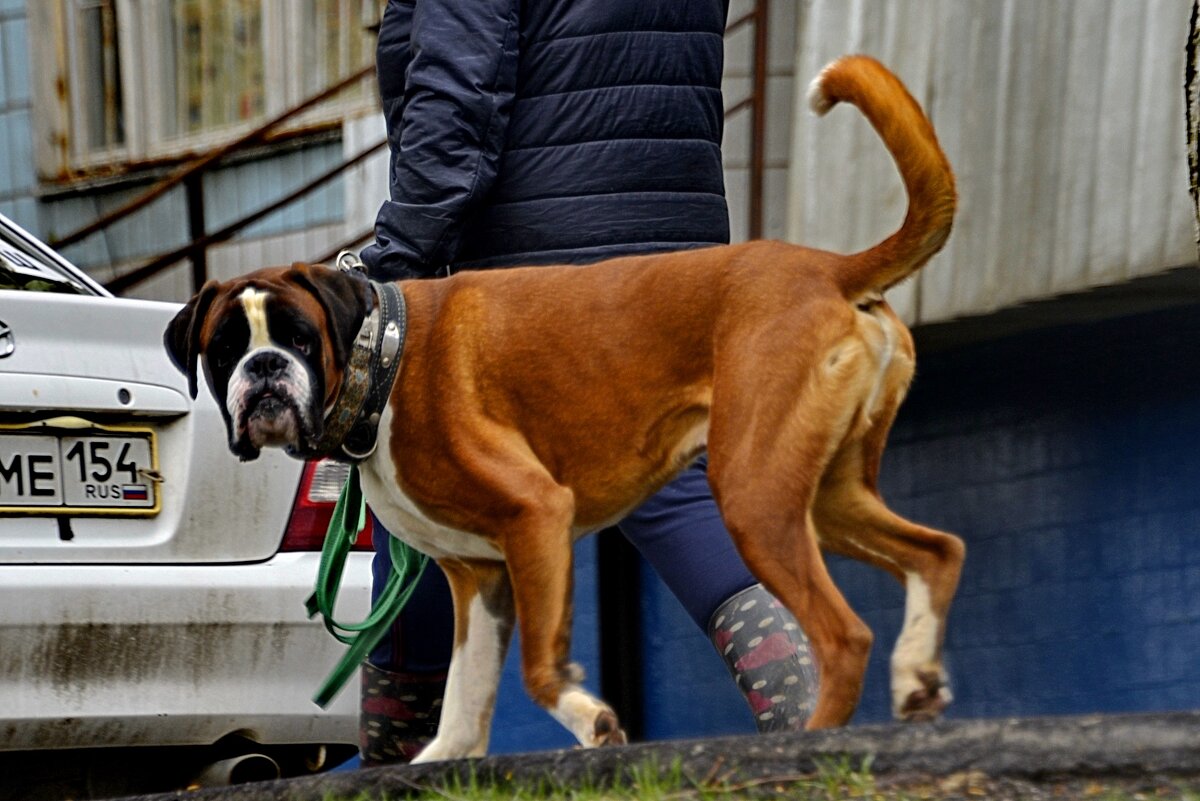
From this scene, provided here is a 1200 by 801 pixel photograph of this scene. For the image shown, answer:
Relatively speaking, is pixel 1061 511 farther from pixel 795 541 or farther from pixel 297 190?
pixel 297 190

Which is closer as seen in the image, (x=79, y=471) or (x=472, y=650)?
(x=472, y=650)

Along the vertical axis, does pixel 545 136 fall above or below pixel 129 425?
above

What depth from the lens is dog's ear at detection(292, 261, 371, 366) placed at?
135 inches

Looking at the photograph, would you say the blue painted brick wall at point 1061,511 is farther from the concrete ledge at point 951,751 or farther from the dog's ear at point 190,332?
the dog's ear at point 190,332

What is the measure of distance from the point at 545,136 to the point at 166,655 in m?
1.50

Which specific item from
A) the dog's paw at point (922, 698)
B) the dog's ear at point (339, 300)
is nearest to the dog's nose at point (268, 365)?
the dog's ear at point (339, 300)

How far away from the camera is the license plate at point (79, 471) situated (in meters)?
4.39

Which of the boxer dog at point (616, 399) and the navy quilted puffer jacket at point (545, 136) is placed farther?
the navy quilted puffer jacket at point (545, 136)

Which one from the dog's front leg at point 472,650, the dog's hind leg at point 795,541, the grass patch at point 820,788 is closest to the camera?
the grass patch at point 820,788

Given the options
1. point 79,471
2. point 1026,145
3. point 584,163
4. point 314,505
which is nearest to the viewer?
point 584,163

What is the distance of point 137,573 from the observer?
4.52 m

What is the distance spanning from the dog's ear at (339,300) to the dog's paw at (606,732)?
754 mm

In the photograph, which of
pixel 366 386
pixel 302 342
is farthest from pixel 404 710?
pixel 302 342

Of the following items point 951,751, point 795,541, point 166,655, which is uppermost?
point 795,541
